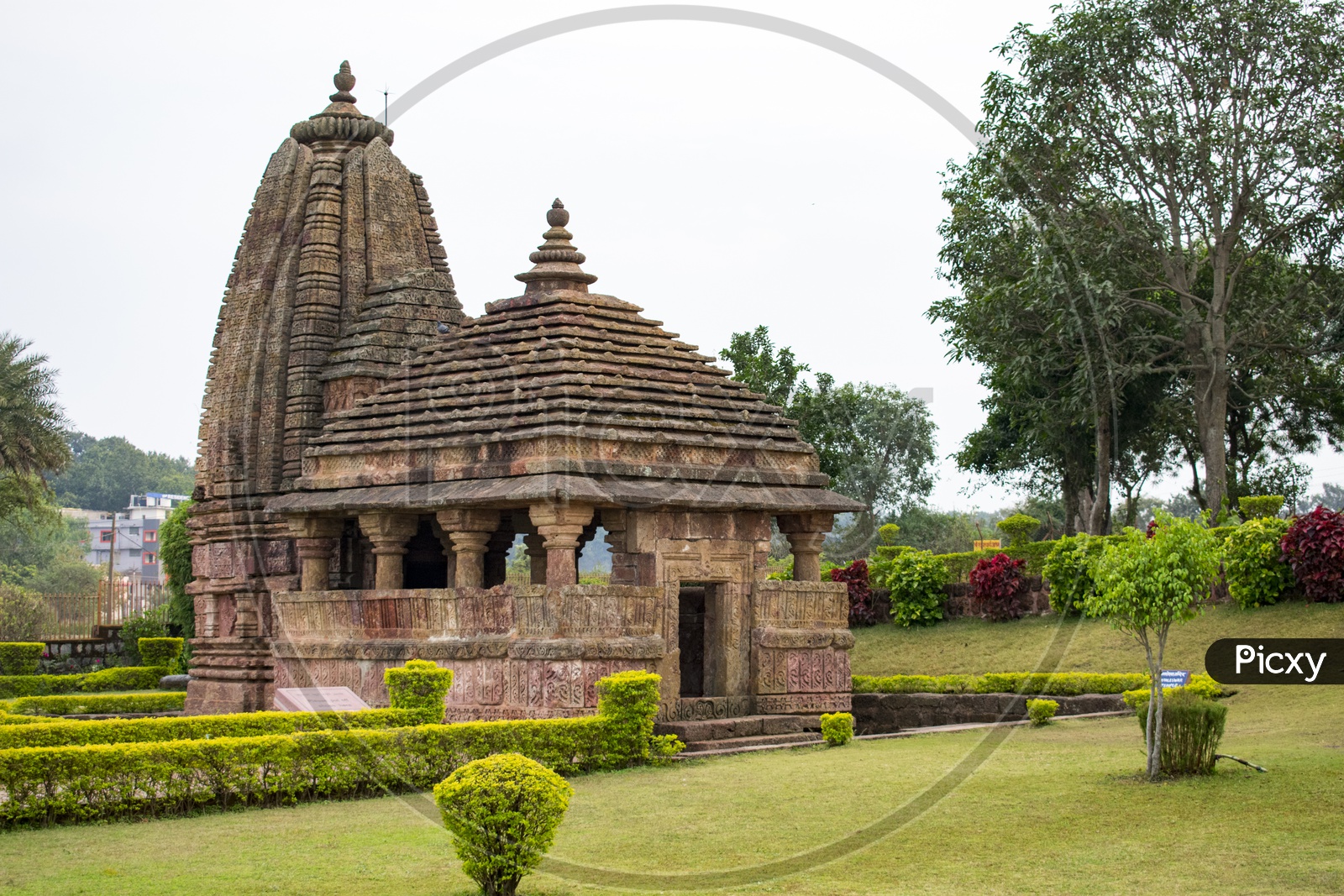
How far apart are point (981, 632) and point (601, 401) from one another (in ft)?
36.7

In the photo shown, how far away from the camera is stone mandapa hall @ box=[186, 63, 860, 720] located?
639 inches

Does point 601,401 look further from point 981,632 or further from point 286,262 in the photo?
point 981,632

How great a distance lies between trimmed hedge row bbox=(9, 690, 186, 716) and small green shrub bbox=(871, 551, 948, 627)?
39.4 ft

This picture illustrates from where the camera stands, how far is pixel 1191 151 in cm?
2811

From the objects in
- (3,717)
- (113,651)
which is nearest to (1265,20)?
(3,717)

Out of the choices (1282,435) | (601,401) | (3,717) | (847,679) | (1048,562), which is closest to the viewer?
(3,717)

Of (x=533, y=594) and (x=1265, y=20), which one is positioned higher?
(x=1265, y=20)

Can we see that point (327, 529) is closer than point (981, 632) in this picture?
Yes

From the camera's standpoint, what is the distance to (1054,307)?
28.6 metres

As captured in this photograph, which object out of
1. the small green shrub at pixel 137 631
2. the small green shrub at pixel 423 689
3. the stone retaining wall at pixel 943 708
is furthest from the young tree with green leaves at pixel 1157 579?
the small green shrub at pixel 137 631

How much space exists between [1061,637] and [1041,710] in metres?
6.92

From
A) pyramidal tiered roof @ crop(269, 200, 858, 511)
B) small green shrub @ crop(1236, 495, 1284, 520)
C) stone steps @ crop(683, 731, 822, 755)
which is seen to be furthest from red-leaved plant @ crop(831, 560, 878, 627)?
stone steps @ crop(683, 731, 822, 755)

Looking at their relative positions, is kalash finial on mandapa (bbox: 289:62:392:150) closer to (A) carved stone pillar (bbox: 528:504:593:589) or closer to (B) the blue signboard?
(A) carved stone pillar (bbox: 528:504:593:589)

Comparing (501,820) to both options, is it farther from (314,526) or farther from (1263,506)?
(1263,506)
